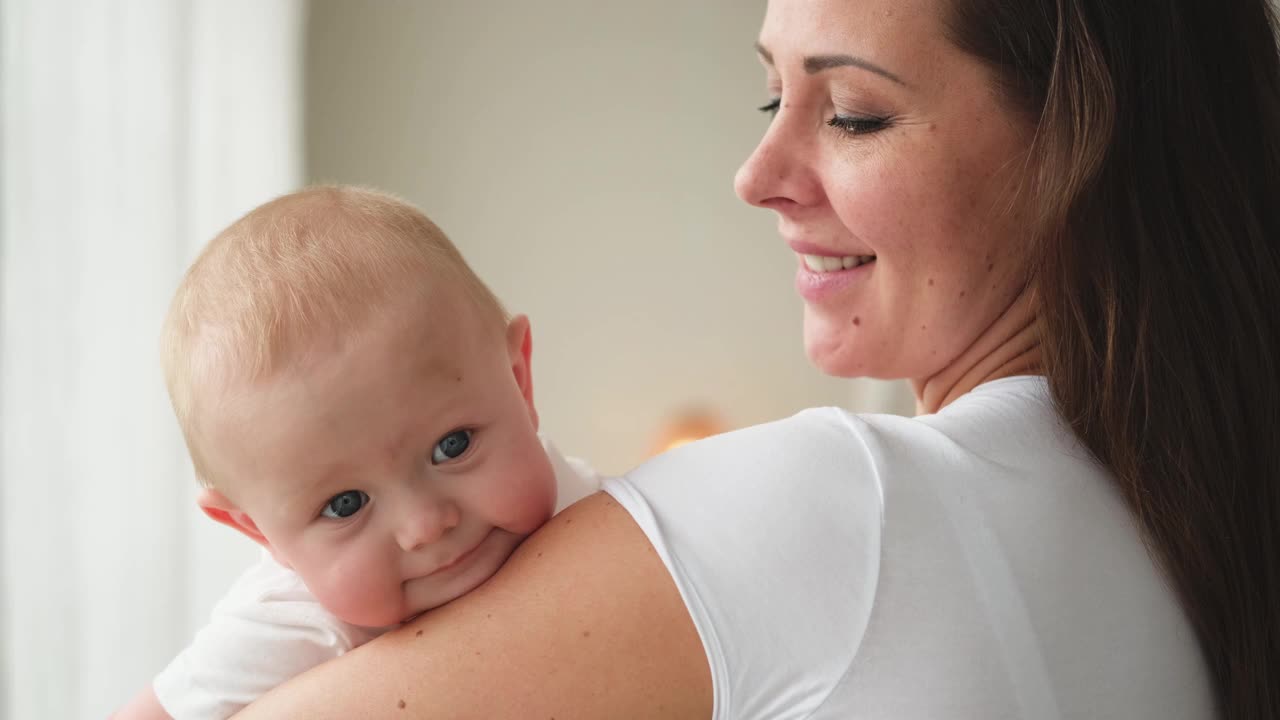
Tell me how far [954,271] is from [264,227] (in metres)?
0.65

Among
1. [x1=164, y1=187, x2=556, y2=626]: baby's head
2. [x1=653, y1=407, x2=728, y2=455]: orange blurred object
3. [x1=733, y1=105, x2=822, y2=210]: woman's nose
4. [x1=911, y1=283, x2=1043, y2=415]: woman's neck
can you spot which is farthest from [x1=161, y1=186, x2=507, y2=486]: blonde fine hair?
[x1=653, y1=407, x2=728, y2=455]: orange blurred object

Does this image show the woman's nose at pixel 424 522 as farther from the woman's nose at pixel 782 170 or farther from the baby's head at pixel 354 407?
the woman's nose at pixel 782 170

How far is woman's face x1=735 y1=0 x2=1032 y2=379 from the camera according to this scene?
1015 mm

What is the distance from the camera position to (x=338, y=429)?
2.84 ft

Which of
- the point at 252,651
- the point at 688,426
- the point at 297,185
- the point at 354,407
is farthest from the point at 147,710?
the point at 688,426

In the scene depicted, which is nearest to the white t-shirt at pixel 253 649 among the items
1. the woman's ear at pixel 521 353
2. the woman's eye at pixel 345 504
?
the woman's eye at pixel 345 504

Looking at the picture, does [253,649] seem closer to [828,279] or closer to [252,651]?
[252,651]

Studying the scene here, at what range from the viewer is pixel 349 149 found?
358 cm

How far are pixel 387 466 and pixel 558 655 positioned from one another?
0.73 ft

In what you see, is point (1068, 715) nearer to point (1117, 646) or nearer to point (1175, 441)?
point (1117, 646)

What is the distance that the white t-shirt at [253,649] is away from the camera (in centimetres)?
92

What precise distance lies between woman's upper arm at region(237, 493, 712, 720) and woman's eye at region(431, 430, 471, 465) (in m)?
0.14

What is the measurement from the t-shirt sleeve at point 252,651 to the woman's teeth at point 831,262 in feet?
1.99

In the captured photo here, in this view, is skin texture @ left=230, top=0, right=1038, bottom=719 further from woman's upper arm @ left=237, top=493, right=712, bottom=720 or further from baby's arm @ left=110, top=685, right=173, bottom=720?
baby's arm @ left=110, top=685, right=173, bottom=720
